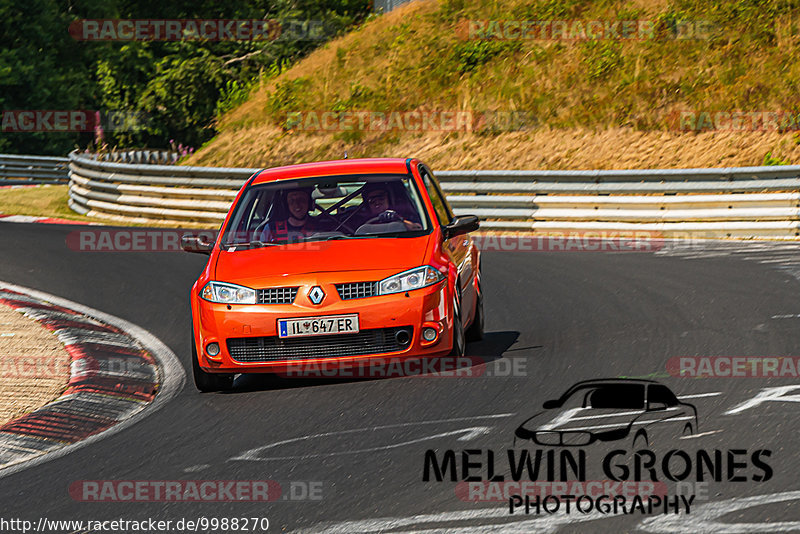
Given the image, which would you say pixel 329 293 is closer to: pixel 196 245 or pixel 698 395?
pixel 196 245

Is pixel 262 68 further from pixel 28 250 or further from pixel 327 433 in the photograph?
pixel 327 433

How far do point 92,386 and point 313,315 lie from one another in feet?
6.15

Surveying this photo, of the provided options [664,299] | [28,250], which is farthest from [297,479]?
[28,250]

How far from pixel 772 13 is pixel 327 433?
23.0 m

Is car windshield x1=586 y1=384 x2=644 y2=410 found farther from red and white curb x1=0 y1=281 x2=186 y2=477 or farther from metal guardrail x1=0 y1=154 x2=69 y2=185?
metal guardrail x1=0 y1=154 x2=69 y2=185

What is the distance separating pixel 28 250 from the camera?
18.4 metres

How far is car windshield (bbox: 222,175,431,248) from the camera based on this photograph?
925 cm

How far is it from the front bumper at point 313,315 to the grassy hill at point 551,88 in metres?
15.0

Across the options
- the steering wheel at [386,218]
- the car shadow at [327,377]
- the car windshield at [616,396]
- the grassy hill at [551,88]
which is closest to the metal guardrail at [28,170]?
the grassy hill at [551,88]

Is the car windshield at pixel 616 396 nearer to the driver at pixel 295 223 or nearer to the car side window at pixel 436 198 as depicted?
the car side window at pixel 436 198

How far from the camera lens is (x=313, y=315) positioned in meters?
8.24

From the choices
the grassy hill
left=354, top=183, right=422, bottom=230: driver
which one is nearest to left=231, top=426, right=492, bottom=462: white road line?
left=354, top=183, right=422, bottom=230: driver

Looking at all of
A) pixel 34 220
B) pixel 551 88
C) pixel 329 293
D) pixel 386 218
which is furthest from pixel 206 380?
pixel 551 88

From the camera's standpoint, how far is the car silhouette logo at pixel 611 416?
6609 mm
